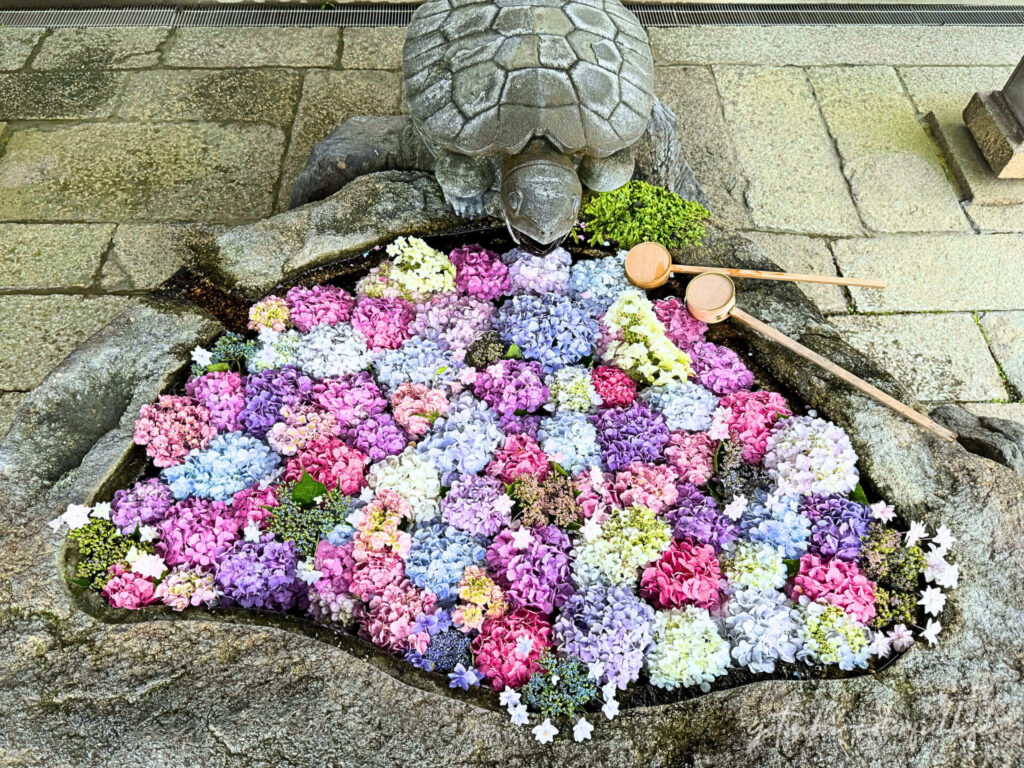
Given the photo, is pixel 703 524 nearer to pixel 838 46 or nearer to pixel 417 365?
pixel 417 365

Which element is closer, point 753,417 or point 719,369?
point 753,417

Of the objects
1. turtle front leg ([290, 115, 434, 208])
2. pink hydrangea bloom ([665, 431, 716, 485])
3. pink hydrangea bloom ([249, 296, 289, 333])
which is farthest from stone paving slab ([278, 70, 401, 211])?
pink hydrangea bloom ([665, 431, 716, 485])

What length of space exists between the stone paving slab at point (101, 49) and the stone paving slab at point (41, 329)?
1763mm

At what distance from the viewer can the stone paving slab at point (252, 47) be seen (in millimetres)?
4461

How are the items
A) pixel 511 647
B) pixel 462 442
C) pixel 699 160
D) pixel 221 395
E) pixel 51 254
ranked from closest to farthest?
pixel 511 647 < pixel 462 442 < pixel 221 395 < pixel 51 254 < pixel 699 160

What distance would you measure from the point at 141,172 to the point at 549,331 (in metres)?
2.70

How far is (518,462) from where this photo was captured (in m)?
2.08

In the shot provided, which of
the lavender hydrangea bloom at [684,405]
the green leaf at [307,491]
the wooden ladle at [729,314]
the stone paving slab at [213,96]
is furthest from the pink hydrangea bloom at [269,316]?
the stone paving slab at [213,96]

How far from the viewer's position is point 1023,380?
10.8 feet

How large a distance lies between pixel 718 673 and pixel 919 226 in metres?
2.91

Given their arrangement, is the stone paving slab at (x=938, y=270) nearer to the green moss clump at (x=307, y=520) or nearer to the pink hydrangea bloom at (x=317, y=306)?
the pink hydrangea bloom at (x=317, y=306)

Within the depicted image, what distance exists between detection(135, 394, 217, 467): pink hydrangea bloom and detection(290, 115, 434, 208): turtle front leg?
4.23 ft

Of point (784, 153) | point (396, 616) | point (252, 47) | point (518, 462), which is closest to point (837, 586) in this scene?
point (518, 462)

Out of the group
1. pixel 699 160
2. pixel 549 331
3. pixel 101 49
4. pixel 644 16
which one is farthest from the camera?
pixel 644 16
